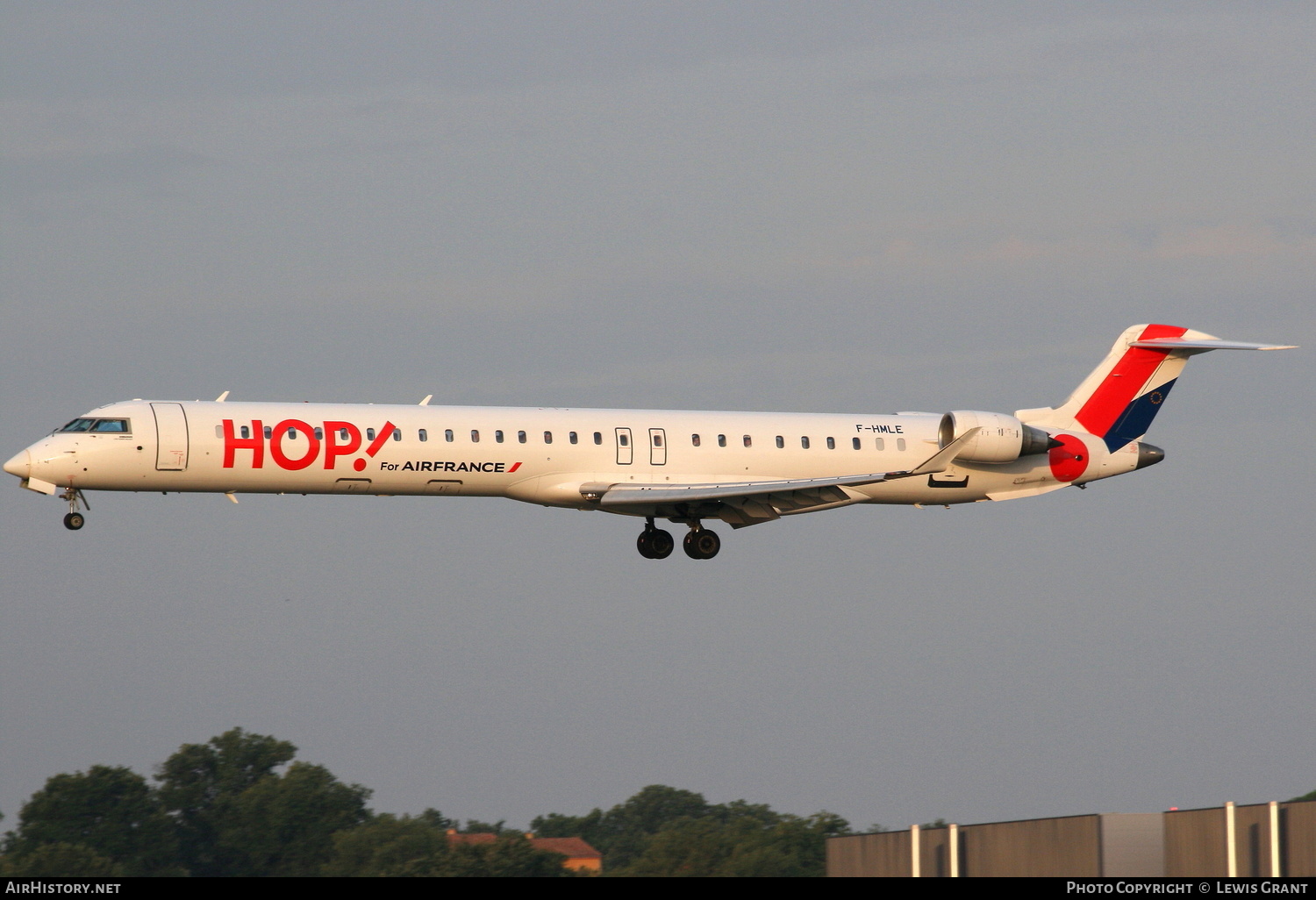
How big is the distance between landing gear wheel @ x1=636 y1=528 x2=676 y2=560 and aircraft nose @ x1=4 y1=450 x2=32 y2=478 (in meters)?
13.1

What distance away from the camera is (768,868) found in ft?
202

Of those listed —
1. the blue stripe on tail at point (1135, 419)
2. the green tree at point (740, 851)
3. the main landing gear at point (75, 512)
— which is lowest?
the green tree at point (740, 851)

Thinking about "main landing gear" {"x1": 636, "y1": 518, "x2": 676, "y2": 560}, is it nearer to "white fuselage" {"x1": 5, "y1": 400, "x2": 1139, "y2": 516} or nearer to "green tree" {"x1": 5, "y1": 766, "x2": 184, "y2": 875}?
"white fuselage" {"x1": 5, "y1": 400, "x2": 1139, "y2": 516}

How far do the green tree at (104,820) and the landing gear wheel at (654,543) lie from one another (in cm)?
3866

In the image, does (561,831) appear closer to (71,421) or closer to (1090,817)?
(71,421)

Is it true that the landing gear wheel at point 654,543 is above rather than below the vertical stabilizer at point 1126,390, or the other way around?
below

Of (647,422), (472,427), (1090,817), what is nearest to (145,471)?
(472,427)

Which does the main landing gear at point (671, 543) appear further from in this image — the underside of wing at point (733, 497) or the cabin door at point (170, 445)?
the cabin door at point (170, 445)

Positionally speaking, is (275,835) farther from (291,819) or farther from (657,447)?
(657,447)

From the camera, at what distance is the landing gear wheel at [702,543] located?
40.3 m

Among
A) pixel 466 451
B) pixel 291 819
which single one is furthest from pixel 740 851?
pixel 466 451

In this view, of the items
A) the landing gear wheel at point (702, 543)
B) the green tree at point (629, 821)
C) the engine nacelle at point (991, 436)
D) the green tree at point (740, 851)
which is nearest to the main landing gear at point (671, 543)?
the landing gear wheel at point (702, 543)

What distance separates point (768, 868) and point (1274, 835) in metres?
38.3

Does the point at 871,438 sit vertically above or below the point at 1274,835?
above
